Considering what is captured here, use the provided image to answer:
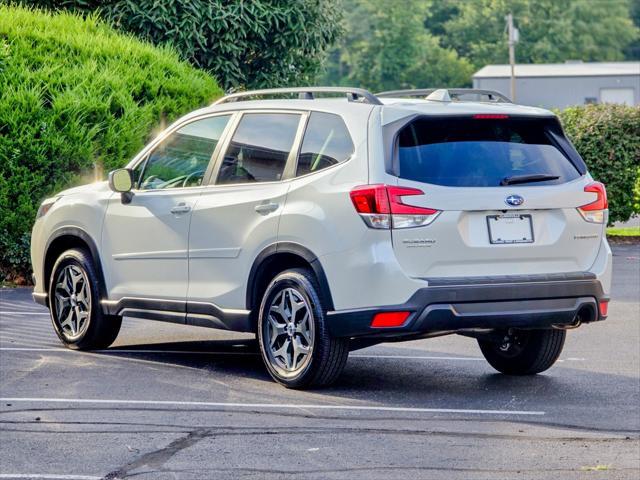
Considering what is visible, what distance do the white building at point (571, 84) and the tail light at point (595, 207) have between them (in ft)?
185

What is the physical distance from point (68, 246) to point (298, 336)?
284 centimetres

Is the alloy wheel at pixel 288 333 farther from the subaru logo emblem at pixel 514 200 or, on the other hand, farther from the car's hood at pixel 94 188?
the car's hood at pixel 94 188

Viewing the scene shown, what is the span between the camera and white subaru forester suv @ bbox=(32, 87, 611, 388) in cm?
864

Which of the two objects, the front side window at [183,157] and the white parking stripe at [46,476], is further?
the front side window at [183,157]

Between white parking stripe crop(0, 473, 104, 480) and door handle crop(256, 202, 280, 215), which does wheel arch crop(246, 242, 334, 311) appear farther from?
white parking stripe crop(0, 473, 104, 480)

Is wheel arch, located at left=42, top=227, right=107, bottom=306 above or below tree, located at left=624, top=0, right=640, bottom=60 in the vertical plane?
above

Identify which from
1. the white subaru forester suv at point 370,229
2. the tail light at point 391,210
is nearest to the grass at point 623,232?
the white subaru forester suv at point 370,229

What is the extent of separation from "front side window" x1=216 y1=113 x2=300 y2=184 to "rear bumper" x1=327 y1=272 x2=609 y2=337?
48.8 inches

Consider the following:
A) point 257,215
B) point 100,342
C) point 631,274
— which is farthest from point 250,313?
point 631,274

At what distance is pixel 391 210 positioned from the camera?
8602 millimetres

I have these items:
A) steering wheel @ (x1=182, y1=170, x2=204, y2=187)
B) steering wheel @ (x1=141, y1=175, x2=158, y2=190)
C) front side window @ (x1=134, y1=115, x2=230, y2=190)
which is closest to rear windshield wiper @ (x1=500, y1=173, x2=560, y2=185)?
front side window @ (x1=134, y1=115, x2=230, y2=190)

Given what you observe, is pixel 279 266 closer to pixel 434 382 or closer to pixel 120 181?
pixel 434 382

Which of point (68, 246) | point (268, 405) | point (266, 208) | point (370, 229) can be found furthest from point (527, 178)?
point (68, 246)

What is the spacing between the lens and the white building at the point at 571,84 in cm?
6606
